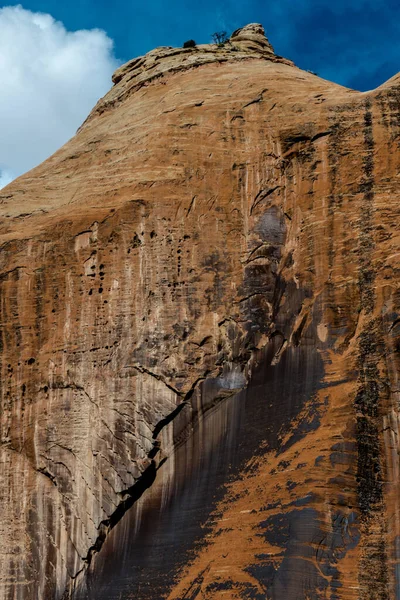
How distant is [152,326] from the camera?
A: 19453mm

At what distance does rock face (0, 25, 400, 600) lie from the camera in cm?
1617

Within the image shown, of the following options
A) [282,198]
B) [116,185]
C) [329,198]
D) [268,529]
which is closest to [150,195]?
[116,185]

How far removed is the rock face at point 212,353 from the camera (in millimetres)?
16172

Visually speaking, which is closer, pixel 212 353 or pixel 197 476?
pixel 197 476

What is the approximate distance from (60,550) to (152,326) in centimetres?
538

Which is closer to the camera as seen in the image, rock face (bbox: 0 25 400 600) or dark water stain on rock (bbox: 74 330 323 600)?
rock face (bbox: 0 25 400 600)

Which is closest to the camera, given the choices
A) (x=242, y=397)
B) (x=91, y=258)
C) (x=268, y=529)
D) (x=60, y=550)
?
(x=268, y=529)

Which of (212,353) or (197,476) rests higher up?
(212,353)

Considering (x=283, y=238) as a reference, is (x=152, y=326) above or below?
below

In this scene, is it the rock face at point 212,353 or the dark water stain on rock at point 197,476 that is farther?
the dark water stain on rock at point 197,476

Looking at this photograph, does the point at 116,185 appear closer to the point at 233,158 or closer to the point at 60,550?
the point at 233,158

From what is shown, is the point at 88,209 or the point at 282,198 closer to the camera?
the point at 282,198

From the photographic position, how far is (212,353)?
18.9 m

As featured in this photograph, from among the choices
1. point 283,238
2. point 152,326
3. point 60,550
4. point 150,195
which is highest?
point 150,195
